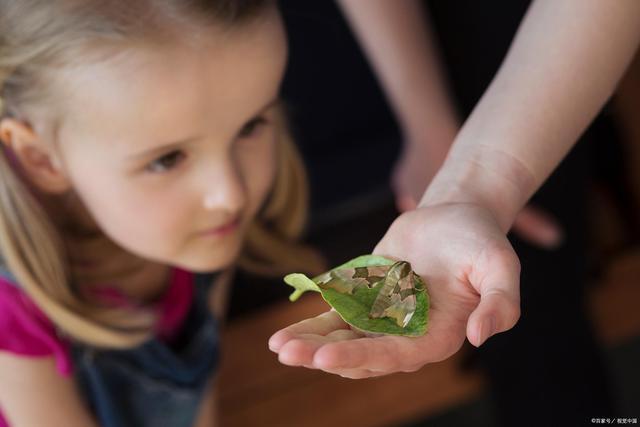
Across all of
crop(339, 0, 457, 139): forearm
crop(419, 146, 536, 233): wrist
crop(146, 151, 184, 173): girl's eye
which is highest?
crop(419, 146, 536, 233): wrist

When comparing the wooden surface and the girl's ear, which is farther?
the wooden surface

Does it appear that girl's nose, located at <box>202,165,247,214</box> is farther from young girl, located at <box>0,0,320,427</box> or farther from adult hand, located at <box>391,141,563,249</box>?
adult hand, located at <box>391,141,563,249</box>

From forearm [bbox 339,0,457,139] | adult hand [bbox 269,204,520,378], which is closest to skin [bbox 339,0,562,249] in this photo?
forearm [bbox 339,0,457,139]

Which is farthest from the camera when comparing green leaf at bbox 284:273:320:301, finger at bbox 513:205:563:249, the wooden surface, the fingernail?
the wooden surface

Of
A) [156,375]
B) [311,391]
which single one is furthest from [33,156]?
[311,391]

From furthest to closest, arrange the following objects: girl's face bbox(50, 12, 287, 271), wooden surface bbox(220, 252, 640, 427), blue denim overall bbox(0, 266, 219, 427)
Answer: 1. wooden surface bbox(220, 252, 640, 427)
2. blue denim overall bbox(0, 266, 219, 427)
3. girl's face bbox(50, 12, 287, 271)

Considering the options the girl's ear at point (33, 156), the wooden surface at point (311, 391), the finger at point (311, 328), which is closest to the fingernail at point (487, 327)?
the finger at point (311, 328)

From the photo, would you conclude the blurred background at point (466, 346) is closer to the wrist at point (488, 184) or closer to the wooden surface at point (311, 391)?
the wooden surface at point (311, 391)

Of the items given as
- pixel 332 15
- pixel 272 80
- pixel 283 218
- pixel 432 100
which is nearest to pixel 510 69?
pixel 272 80
